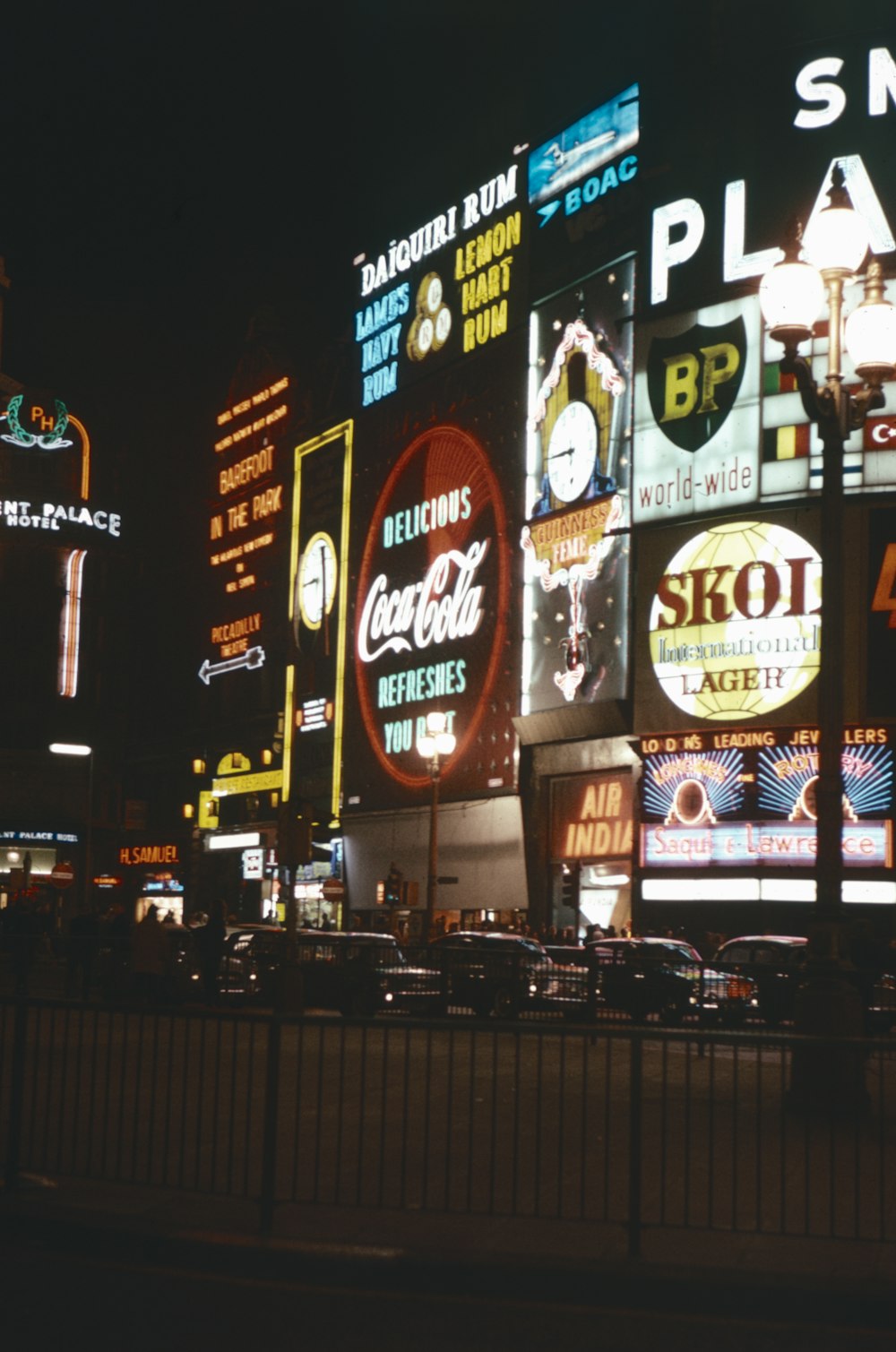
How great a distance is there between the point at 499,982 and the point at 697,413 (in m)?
27.3

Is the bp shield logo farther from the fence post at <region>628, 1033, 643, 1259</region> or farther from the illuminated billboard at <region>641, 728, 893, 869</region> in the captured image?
the fence post at <region>628, 1033, 643, 1259</region>

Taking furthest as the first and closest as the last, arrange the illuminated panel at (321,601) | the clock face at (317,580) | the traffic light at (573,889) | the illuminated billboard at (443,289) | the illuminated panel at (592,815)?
the clock face at (317,580) < the illuminated panel at (321,601) < the illuminated billboard at (443,289) < the illuminated panel at (592,815) < the traffic light at (573,889)

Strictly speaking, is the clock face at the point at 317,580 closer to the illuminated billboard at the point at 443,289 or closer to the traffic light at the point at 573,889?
the illuminated billboard at the point at 443,289

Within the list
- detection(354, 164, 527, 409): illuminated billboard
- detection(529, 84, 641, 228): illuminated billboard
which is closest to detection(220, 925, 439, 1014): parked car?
detection(529, 84, 641, 228): illuminated billboard

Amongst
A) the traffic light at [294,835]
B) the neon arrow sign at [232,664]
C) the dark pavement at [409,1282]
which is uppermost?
the neon arrow sign at [232,664]

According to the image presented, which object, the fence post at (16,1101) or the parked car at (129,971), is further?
the parked car at (129,971)

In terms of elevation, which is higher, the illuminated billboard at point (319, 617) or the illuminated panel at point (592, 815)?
the illuminated billboard at point (319, 617)

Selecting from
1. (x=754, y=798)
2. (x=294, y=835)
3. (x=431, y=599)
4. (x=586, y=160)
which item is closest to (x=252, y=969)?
(x=294, y=835)

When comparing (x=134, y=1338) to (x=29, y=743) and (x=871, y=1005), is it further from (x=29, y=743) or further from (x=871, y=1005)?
(x=29, y=743)

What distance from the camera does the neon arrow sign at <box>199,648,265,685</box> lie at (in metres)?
81.6

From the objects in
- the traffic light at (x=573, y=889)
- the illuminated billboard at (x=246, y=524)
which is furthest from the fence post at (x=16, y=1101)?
the illuminated billboard at (x=246, y=524)

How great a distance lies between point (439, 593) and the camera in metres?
60.6

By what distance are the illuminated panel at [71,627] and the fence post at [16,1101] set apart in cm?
8490

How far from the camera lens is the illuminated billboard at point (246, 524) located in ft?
265
